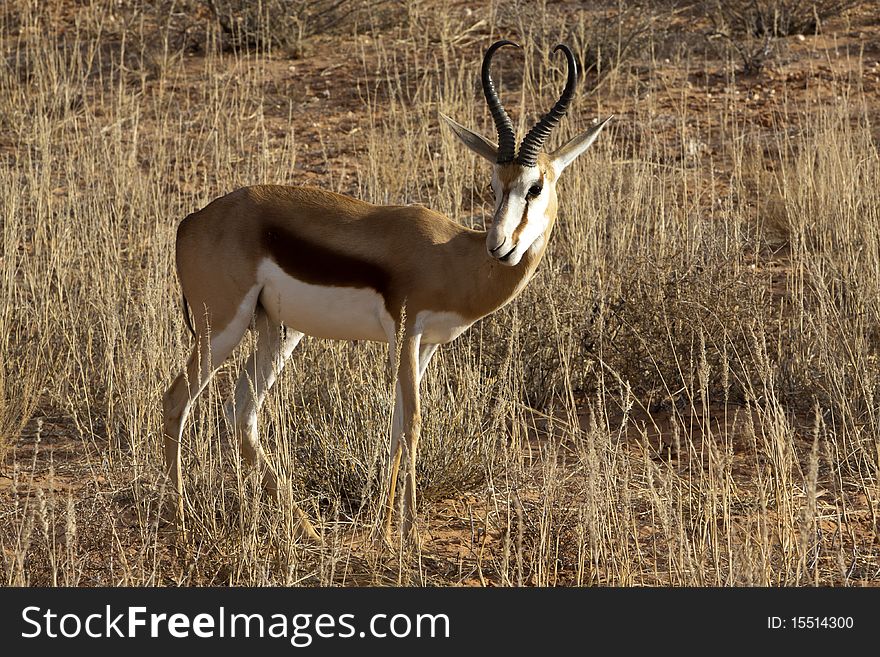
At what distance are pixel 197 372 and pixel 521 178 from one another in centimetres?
154

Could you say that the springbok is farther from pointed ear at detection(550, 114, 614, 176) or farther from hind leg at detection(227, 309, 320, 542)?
hind leg at detection(227, 309, 320, 542)

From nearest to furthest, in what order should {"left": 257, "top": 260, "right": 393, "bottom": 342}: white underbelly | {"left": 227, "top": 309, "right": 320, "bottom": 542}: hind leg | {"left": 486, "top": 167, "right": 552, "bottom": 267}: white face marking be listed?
1. {"left": 486, "top": 167, "right": 552, "bottom": 267}: white face marking
2. {"left": 257, "top": 260, "right": 393, "bottom": 342}: white underbelly
3. {"left": 227, "top": 309, "right": 320, "bottom": 542}: hind leg

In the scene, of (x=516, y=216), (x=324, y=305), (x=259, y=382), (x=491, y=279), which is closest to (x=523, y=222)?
(x=516, y=216)

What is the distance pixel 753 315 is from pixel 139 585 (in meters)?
3.68

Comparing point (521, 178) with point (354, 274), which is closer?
point (521, 178)

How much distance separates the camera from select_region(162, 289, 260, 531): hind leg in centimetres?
493

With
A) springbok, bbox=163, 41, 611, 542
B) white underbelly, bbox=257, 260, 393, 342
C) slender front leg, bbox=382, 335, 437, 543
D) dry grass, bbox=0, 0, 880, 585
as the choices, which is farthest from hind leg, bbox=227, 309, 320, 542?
slender front leg, bbox=382, 335, 437, 543

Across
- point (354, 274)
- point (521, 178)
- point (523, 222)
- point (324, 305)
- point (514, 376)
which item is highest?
point (521, 178)

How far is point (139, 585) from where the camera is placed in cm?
409

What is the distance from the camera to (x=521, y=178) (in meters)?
4.50

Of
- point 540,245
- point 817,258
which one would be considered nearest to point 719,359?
point 817,258

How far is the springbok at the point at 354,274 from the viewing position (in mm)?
4773

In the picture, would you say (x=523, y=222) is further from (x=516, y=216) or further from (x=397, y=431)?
(x=397, y=431)

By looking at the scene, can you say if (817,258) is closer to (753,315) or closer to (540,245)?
(753,315)
